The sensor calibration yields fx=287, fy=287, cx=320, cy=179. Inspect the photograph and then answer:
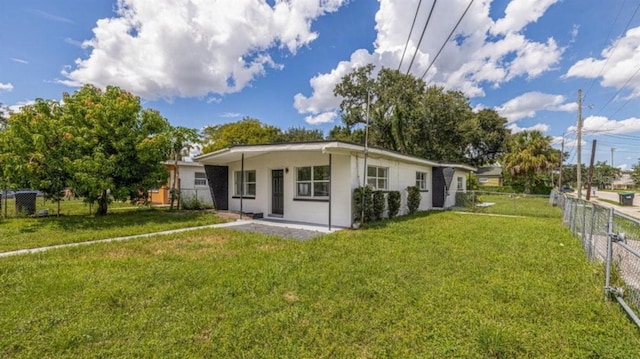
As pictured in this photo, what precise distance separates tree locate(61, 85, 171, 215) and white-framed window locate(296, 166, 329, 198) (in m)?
5.15

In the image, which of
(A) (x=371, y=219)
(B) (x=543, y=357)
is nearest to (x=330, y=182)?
(A) (x=371, y=219)

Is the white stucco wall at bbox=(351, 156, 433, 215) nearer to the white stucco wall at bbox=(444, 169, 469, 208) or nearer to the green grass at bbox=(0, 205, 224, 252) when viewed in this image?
the white stucco wall at bbox=(444, 169, 469, 208)

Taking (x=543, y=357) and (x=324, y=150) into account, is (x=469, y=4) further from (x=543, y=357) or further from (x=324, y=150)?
(x=543, y=357)

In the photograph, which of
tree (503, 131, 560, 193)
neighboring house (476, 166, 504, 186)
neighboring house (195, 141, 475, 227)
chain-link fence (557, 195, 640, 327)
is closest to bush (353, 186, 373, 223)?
neighboring house (195, 141, 475, 227)

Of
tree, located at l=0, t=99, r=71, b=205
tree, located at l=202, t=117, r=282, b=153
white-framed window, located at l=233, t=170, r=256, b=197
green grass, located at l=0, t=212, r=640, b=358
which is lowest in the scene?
green grass, located at l=0, t=212, r=640, b=358

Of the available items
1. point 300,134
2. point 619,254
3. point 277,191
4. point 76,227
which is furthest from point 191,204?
point 300,134

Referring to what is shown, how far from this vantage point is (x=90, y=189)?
941cm

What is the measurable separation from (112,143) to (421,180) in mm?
→ 13209

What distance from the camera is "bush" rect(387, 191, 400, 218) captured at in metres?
10.7

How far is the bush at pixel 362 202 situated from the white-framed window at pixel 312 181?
1121 mm

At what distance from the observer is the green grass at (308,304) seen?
101 inches

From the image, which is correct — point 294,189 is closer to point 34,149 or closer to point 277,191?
point 277,191

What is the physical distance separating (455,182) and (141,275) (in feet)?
59.6

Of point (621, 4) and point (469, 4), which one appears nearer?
point (469, 4)
